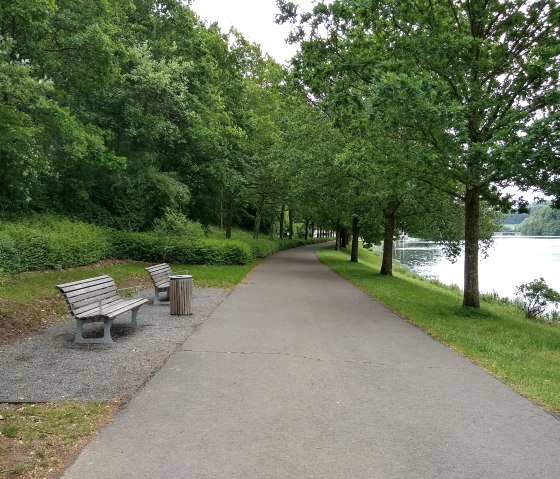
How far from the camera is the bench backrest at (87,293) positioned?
670 cm

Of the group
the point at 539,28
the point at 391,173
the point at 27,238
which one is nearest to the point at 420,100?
the point at 391,173

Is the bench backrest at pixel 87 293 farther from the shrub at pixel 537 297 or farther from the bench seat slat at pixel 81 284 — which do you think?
the shrub at pixel 537 297

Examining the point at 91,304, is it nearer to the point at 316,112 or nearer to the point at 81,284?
the point at 81,284

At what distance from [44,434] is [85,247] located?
1305 cm

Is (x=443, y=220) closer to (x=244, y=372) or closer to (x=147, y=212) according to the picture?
(x=147, y=212)

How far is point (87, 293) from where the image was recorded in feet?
23.8

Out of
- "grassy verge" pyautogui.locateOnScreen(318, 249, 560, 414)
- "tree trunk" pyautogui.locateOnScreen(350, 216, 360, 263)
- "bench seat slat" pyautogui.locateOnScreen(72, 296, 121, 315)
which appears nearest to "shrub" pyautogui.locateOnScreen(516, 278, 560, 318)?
"grassy verge" pyautogui.locateOnScreen(318, 249, 560, 414)

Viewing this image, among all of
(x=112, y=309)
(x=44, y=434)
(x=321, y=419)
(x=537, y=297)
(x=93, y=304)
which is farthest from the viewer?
(x=537, y=297)

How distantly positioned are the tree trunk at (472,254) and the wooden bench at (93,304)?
26.0ft

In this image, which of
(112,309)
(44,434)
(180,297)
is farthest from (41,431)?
(180,297)

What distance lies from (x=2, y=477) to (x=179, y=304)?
6.11 metres

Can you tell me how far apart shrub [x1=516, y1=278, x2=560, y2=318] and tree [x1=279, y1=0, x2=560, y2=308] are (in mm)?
4059

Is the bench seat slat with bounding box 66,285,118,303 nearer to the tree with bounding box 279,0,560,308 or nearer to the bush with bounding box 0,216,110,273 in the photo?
the bush with bounding box 0,216,110,273

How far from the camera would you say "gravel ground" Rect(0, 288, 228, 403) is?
15.8 feet
